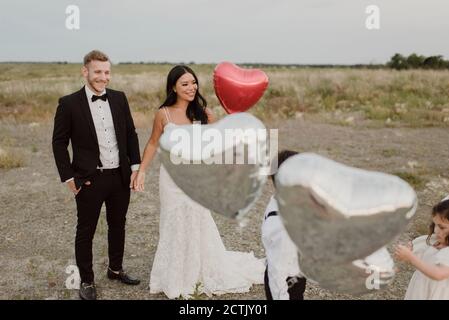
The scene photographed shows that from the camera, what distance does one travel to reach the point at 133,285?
12.7 ft

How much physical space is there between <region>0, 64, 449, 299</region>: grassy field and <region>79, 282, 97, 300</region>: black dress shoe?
0.18 metres

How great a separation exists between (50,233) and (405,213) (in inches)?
183

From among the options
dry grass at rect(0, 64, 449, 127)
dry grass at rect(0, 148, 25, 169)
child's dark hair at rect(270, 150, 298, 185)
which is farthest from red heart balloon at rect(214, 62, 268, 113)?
dry grass at rect(0, 64, 449, 127)

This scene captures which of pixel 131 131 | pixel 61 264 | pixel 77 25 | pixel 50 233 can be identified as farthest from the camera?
pixel 50 233

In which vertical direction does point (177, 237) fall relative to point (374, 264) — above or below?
below

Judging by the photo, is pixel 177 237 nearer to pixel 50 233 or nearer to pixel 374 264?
pixel 374 264

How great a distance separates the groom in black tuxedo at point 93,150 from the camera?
322 centimetres

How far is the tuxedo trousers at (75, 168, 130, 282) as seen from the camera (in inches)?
132

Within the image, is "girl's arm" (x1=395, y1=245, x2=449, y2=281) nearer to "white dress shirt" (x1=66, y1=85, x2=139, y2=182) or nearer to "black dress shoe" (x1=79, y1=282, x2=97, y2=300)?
"white dress shirt" (x1=66, y1=85, x2=139, y2=182)

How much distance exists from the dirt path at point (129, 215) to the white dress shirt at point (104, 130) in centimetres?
120

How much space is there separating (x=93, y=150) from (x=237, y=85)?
1.35m

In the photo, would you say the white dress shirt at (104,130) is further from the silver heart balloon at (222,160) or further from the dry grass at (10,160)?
the dry grass at (10,160)

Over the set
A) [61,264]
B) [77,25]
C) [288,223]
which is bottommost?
[61,264]
